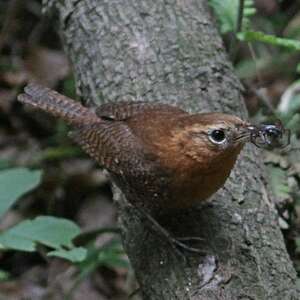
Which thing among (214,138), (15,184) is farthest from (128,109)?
(15,184)

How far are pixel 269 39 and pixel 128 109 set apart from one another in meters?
0.79

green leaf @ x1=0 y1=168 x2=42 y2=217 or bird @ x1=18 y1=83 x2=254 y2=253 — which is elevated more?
bird @ x1=18 y1=83 x2=254 y2=253

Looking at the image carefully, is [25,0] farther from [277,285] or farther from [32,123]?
[277,285]

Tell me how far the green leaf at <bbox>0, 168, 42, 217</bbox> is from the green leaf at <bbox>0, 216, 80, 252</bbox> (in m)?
0.28

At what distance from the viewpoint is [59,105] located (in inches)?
144

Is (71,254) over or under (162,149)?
under

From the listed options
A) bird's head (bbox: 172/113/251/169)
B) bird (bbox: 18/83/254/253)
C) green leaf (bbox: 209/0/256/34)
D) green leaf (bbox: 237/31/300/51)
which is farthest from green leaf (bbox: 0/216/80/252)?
green leaf (bbox: 209/0/256/34)

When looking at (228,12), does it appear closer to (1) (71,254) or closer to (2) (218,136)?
(2) (218,136)

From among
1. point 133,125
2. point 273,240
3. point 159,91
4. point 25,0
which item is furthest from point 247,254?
point 25,0

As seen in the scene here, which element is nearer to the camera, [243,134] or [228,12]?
[243,134]

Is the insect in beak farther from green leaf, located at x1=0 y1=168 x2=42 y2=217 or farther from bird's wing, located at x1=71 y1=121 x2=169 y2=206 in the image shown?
green leaf, located at x1=0 y1=168 x2=42 y2=217

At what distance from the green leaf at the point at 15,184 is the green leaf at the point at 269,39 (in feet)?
4.16

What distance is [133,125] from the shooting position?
3.32m

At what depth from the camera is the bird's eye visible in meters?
2.96
